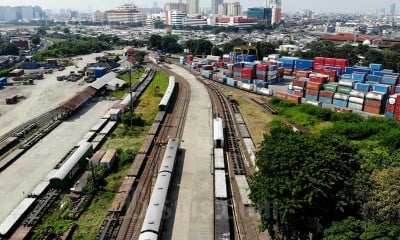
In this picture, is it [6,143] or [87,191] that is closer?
[87,191]

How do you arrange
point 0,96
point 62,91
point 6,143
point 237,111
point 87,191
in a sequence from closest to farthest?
point 87,191 → point 6,143 → point 237,111 → point 0,96 → point 62,91

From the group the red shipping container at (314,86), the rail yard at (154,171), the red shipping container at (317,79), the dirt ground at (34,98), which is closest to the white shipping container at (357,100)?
the red shipping container at (314,86)

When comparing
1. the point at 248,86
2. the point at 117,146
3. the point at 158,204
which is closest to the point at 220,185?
the point at 158,204

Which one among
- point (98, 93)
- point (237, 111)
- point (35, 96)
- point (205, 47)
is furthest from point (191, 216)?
point (205, 47)

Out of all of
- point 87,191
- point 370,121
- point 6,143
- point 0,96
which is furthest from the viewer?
point 0,96

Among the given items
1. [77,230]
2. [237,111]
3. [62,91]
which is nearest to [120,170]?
[77,230]

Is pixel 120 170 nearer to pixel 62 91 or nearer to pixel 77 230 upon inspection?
pixel 77 230

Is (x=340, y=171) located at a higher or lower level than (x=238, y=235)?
higher
